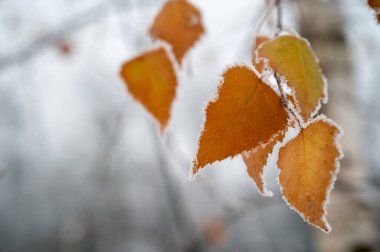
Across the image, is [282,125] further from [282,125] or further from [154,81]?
[154,81]

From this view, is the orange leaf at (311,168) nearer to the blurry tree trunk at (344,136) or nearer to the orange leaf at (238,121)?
the orange leaf at (238,121)

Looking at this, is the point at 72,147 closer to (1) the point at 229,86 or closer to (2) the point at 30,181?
(2) the point at 30,181

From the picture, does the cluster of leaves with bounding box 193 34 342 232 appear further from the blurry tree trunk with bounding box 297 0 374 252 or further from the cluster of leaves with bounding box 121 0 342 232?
the blurry tree trunk with bounding box 297 0 374 252

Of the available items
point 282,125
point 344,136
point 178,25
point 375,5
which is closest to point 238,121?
point 282,125

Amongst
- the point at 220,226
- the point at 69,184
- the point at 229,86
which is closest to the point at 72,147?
the point at 69,184

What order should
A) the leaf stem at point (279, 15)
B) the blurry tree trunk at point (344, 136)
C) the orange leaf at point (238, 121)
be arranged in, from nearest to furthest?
1. the orange leaf at point (238, 121)
2. the leaf stem at point (279, 15)
3. the blurry tree trunk at point (344, 136)

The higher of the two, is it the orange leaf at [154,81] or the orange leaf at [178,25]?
the orange leaf at [178,25]

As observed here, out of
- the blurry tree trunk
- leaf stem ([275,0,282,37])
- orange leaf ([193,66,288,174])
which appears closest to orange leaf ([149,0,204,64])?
leaf stem ([275,0,282,37])

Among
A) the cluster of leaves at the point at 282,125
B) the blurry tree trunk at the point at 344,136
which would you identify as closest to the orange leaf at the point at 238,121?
the cluster of leaves at the point at 282,125
